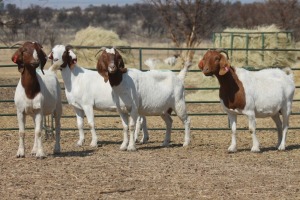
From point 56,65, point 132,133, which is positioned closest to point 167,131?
point 132,133

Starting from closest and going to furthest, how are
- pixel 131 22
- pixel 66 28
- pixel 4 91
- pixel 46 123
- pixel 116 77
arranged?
pixel 116 77 → pixel 46 123 → pixel 4 91 → pixel 66 28 → pixel 131 22

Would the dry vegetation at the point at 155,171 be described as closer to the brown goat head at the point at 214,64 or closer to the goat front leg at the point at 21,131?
the goat front leg at the point at 21,131

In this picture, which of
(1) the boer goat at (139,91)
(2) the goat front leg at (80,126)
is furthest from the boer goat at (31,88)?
(2) the goat front leg at (80,126)

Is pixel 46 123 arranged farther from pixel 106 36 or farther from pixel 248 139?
pixel 106 36

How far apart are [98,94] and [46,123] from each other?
3.13 m

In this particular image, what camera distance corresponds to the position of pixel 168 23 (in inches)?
1496

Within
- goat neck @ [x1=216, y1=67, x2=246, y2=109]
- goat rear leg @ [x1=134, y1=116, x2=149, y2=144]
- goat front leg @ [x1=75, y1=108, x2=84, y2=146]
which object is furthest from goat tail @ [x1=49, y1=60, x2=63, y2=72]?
goat neck @ [x1=216, y1=67, x2=246, y2=109]

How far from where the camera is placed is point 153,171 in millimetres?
11250

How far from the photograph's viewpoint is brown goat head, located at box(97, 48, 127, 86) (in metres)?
13.0

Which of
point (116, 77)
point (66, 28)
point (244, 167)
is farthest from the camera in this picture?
point (66, 28)

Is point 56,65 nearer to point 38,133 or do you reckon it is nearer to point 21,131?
point 21,131

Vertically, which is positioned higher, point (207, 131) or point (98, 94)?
point (98, 94)

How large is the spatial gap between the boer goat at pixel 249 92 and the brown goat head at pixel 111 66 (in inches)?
52.1

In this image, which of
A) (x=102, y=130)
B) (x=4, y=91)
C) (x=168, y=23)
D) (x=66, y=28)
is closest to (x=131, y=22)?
(x=66, y=28)
